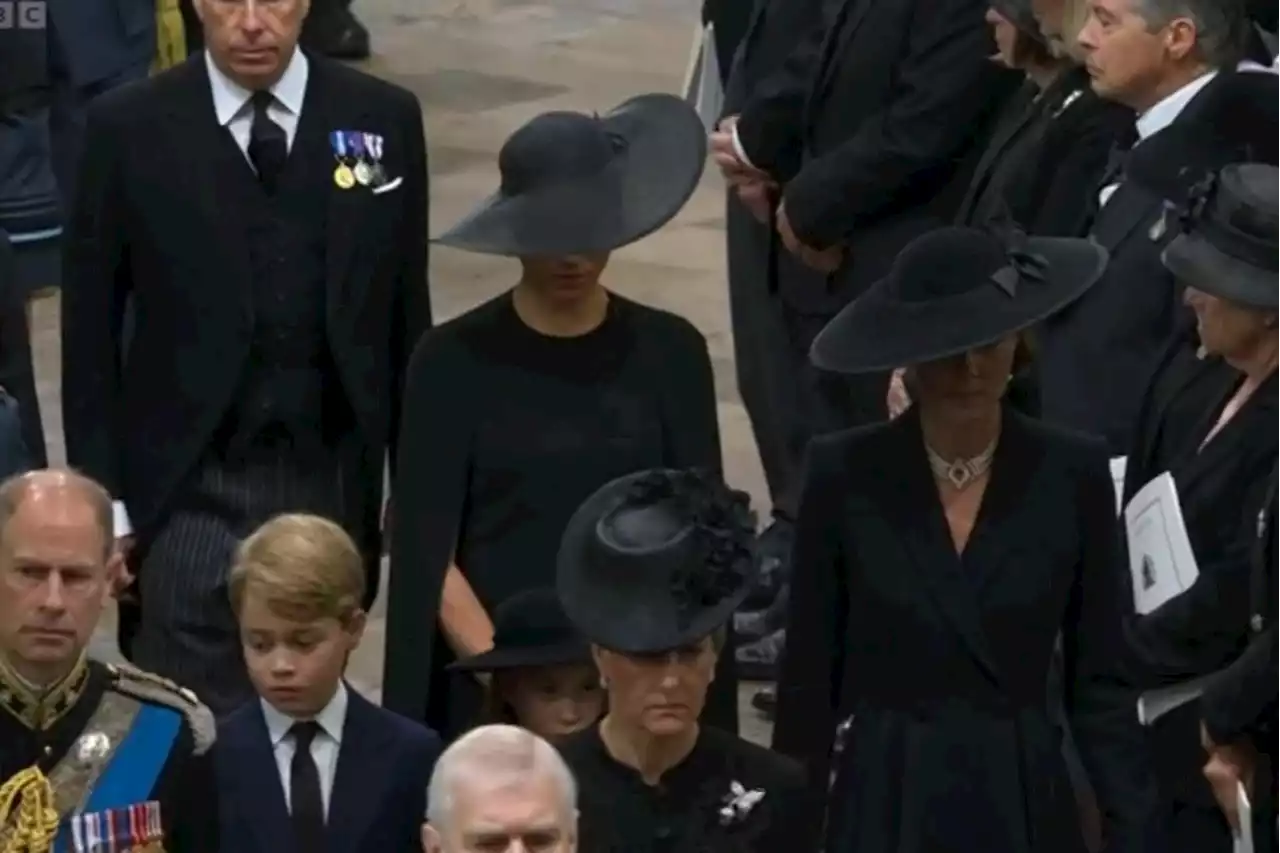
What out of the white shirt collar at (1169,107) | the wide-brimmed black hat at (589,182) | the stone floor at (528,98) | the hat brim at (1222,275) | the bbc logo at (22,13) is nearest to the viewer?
the hat brim at (1222,275)

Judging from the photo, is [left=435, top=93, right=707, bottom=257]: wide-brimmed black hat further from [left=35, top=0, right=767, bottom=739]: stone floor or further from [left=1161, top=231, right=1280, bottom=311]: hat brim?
[left=35, top=0, right=767, bottom=739]: stone floor

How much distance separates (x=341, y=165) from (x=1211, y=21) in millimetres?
1631

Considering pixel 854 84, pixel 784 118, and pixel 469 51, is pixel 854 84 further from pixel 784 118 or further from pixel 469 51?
pixel 469 51

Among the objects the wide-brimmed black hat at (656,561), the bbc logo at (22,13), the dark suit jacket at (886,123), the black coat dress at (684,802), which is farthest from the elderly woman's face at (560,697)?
the bbc logo at (22,13)

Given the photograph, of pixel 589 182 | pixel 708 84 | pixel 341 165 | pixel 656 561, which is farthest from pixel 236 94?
pixel 708 84

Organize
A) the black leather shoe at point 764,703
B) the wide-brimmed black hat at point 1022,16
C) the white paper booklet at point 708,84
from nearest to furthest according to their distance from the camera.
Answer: the wide-brimmed black hat at point 1022,16, the black leather shoe at point 764,703, the white paper booklet at point 708,84

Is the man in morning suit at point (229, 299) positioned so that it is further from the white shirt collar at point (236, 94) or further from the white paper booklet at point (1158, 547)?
the white paper booklet at point (1158, 547)

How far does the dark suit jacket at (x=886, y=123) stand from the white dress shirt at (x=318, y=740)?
2232 mm

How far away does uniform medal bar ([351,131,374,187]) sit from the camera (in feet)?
17.5

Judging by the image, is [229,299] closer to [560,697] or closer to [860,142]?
[560,697]

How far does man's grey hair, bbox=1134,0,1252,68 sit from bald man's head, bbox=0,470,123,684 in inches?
90.3

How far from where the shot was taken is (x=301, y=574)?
15.0 ft

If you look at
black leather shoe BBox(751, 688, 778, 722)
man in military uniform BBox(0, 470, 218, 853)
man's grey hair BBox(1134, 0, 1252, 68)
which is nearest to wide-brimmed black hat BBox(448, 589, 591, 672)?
man in military uniform BBox(0, 470, 218, 853)

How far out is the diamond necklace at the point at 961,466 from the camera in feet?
15.1
